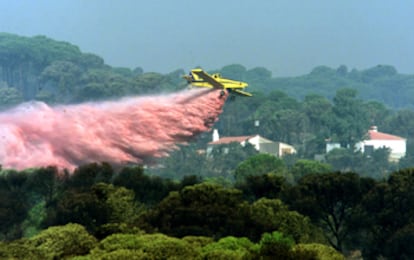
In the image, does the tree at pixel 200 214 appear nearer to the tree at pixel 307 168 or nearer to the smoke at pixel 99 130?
the smoke at pixel 99 130

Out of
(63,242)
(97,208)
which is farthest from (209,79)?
(63,242)

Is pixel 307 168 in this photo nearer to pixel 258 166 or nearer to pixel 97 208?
pixel 258 166

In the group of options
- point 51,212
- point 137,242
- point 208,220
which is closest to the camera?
point 137,242

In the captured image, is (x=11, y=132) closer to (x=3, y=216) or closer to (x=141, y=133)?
(x=141, y=133)

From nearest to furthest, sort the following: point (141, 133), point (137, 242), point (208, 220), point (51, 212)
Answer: point (137, 242) → point (208, 220) → point (141, 133) → point (51, 212)

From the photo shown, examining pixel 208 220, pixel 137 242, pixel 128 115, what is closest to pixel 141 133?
pixel 128 115

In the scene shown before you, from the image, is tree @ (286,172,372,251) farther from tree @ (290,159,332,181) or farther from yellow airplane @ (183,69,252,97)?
tree @ (290,159,332,181)

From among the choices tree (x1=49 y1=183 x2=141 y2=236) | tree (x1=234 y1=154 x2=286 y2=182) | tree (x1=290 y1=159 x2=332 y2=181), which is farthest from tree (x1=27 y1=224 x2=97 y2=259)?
tree (x1=234 y1=154 x2=286 y2=182)
